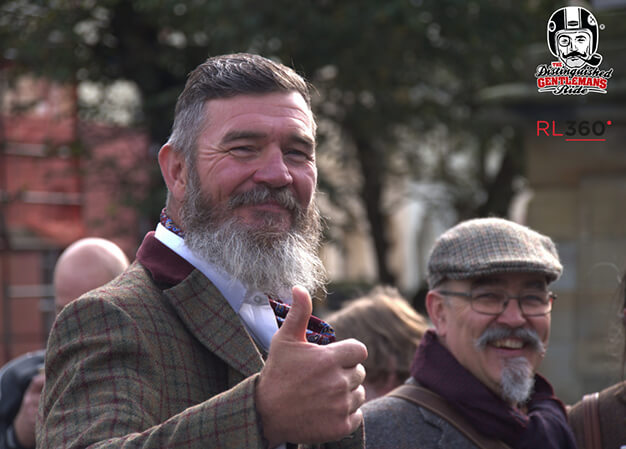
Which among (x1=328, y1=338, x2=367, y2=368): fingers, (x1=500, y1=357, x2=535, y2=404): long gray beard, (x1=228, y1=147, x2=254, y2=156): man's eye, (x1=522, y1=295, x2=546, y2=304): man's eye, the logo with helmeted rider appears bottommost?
(x1=500, y1=357, x2=535, y2=404): long gray beard

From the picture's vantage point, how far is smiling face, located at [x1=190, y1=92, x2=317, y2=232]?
2.01 m

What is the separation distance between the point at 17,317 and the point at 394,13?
10.4m

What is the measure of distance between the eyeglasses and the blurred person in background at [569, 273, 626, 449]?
1.21 ft

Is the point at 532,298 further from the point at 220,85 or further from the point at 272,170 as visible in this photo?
the point at 220,85

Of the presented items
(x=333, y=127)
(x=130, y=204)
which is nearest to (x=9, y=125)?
(x=130, y=204)

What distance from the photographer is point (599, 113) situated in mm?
5773

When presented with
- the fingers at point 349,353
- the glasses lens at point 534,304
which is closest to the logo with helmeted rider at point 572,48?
the glasses lens at point 534,304

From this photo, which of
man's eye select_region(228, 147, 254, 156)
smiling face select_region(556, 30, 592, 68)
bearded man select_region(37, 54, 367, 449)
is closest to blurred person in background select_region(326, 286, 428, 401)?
bearded man select_region(37, 54, 367, 449)

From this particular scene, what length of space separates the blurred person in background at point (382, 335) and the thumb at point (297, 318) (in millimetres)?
2145

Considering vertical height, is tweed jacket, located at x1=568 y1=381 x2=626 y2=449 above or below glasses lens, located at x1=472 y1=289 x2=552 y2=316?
below

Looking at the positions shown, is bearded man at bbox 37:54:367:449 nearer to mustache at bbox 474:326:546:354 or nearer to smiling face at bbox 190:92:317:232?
smiling face at bbox 190:92:317:232

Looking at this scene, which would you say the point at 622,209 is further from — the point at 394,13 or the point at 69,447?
the point at 69,447

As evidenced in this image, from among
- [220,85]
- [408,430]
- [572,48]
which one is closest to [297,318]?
[220,85]

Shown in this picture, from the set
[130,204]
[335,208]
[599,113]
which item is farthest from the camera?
[335,208]
